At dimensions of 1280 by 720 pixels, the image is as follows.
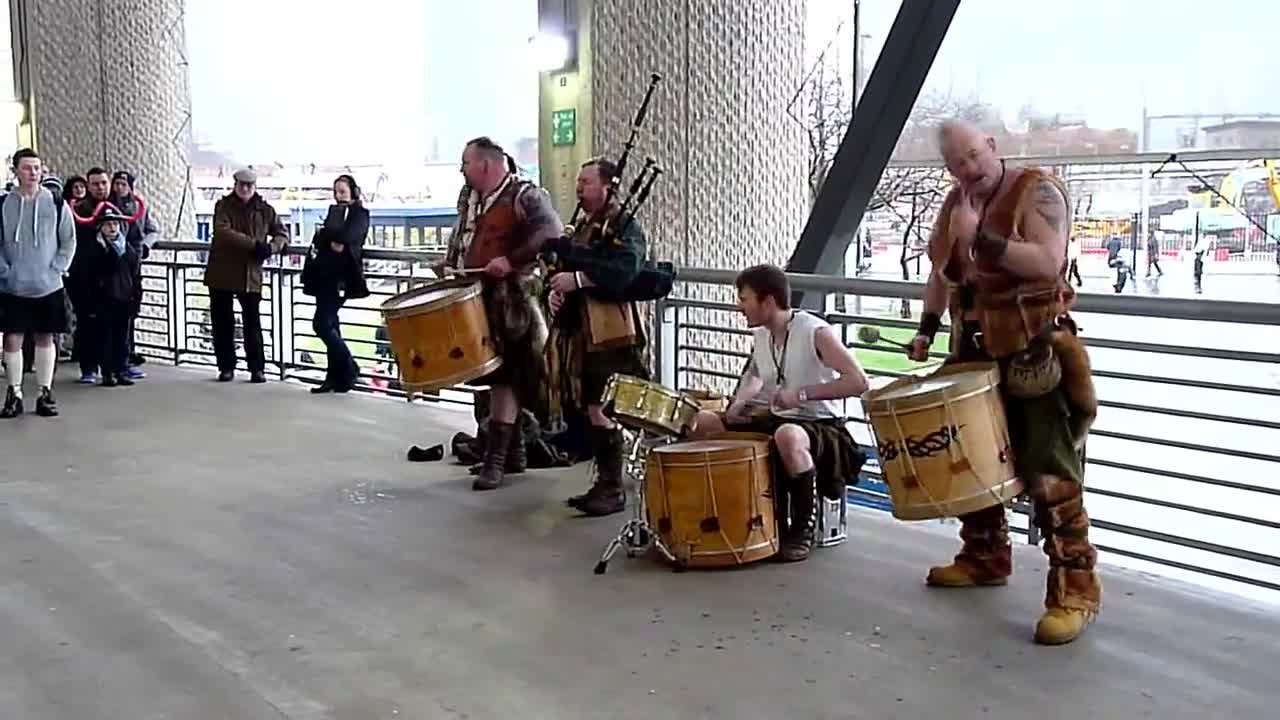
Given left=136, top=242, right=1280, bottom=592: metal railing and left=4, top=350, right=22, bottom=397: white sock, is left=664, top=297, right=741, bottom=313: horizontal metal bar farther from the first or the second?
left=4, top=350, right=22, bottom=397: white sock

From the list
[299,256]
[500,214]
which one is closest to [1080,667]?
[500,214]

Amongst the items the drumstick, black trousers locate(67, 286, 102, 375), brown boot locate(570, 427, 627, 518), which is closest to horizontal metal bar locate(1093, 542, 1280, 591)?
the drumstick

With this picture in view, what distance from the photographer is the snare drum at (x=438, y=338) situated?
198 inches

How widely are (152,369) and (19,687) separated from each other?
640 cm

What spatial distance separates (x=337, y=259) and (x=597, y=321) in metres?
3.32

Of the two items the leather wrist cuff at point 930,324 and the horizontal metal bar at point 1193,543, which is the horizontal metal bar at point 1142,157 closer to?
the leather wrist cuff at point 930,324

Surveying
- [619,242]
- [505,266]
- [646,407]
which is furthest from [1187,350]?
[505,266]

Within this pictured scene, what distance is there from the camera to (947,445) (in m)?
3.51

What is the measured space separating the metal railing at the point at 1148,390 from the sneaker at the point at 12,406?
1722mm

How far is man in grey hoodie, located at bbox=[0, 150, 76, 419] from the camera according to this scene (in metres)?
7.04

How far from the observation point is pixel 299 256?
8.66m

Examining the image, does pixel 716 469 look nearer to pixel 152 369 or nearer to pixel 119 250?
pixel 119 250

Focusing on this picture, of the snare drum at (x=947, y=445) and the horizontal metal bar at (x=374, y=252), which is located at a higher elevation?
the horizontal metal bar at (x=374, y=252)

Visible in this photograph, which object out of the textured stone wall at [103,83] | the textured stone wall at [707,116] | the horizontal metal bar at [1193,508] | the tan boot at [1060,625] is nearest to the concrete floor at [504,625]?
the tan boot at [1060,625]
